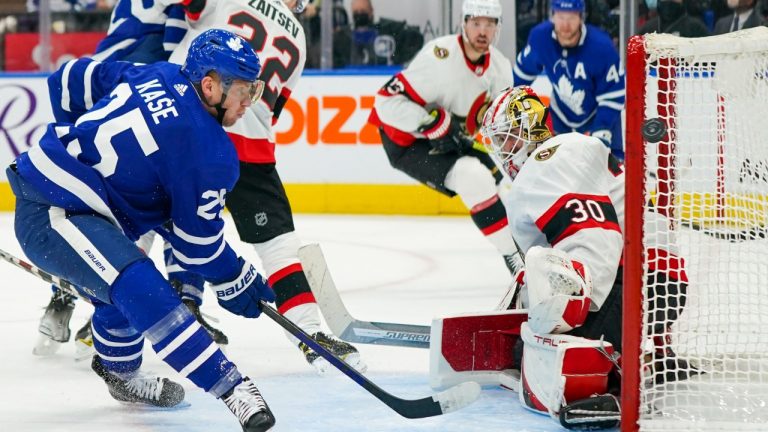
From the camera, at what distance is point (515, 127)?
8.89ft

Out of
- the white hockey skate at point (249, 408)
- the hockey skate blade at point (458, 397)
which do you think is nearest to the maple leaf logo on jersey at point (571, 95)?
the hockey skate blade at point (458, 397)

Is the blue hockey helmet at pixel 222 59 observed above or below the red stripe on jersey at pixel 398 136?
above

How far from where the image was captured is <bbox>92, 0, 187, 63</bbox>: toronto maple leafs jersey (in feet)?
10.8

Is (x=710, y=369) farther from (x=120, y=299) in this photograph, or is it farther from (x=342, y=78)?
(x=342, y=78)

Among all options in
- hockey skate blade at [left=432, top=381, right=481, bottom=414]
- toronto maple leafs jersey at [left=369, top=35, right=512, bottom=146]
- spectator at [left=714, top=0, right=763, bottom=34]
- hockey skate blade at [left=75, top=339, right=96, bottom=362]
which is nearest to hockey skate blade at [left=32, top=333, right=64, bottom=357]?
hockey skate blade at [left=75, top=339, right=96, bottom=362]

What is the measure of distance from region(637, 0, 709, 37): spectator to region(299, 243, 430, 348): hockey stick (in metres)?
3.30

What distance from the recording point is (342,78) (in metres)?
6.49

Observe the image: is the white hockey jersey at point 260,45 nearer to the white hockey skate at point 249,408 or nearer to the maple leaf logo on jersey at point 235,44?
the maple leaf logo on jersey at point 235,44

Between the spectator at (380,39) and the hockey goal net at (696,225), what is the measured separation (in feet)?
12.2

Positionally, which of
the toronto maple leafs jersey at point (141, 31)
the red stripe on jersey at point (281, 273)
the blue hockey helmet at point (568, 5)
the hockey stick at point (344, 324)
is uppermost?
the blue hockey helmet at point (568, 5)

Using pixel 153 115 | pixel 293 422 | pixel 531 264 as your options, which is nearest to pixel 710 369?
pixel 531 264

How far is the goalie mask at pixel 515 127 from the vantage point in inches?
106

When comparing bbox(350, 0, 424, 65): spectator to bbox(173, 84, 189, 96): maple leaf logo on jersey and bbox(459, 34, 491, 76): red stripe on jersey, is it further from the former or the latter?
bbox(173, 84, 189, 96): maple leaf logo on jersey

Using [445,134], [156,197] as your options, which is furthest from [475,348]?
[445,134]
